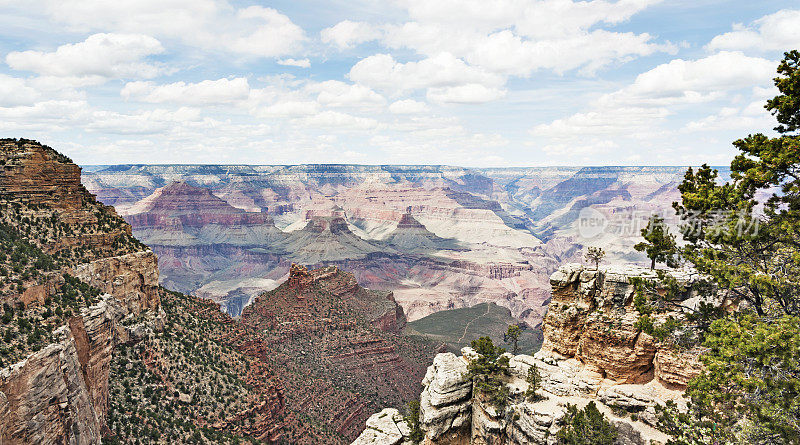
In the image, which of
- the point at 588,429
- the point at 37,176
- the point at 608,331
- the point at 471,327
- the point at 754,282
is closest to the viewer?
the point at 754,282

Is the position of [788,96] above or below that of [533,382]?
above

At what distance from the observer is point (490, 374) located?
30.2 meters

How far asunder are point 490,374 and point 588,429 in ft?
26.7

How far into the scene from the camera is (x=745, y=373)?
15.2 meters

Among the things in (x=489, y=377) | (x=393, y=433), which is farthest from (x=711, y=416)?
(x=393, y=433)

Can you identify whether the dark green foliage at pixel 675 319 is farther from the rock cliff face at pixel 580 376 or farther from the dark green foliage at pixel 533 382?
the dark green foliage at pixel 533 382

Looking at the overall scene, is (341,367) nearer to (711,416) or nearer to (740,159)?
(711,416)

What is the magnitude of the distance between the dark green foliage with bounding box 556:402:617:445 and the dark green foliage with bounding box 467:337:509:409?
4.91 meters

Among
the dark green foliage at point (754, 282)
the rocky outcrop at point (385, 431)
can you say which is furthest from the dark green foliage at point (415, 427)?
the dark green foliage at point (754, 282)

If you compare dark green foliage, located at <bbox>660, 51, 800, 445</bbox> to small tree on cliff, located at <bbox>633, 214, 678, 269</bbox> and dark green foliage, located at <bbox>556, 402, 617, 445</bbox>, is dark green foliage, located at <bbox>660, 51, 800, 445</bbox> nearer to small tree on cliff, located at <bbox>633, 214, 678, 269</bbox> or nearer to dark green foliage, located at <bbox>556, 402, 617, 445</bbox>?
small tree on cliff, located at <bbox>633, 214, 678, 269</bbox>

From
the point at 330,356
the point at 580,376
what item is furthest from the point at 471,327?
the point at 580,376

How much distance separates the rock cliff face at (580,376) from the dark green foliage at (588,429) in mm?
1012

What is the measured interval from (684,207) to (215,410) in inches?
1625

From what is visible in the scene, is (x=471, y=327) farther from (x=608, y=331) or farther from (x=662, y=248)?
(x=662, y=248)
